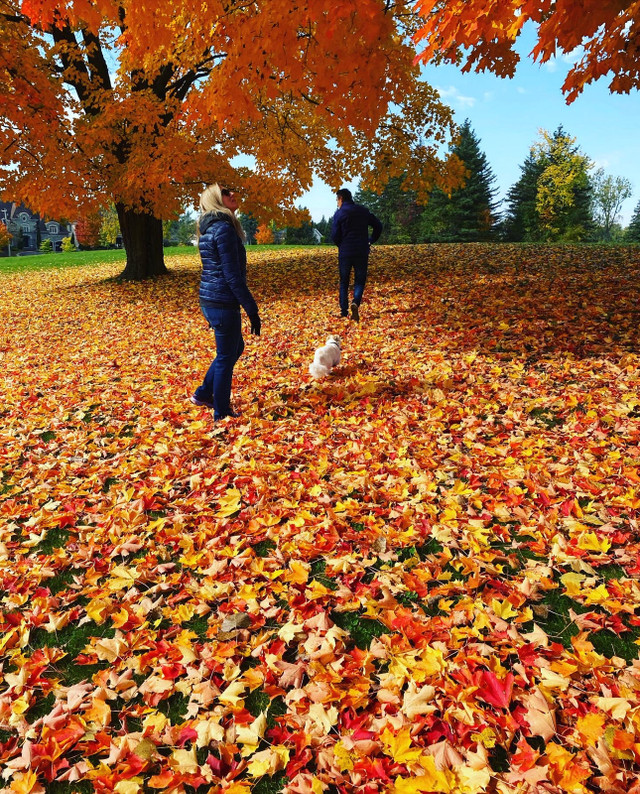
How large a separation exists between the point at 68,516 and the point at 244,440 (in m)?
1.59

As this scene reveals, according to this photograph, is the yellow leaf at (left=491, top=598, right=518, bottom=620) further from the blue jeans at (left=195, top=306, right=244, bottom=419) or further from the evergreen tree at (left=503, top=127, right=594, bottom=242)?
the evergreen tree at (left=503, top=127, right=594, bottom=242)

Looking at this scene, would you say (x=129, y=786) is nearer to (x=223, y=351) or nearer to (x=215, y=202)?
(x=223, y=351)

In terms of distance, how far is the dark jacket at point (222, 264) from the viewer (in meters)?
4.11

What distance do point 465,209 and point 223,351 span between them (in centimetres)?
4557

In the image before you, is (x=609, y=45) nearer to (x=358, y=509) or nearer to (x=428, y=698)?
(x=358, y=509)

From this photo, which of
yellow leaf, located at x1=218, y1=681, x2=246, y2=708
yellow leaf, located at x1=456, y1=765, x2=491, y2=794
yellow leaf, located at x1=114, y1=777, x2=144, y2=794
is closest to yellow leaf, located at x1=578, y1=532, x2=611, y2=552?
yellow leaf, located at x1=456, y1=765, x2=491, y2=794

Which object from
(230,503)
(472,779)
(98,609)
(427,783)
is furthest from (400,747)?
(230,503)

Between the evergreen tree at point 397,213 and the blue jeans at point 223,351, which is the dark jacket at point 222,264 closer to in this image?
the blue jeans at point 223,351

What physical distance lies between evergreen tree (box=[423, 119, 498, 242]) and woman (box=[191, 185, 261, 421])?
43642 millimetres

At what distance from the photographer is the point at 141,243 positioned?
584 inches

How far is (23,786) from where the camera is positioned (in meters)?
1.83

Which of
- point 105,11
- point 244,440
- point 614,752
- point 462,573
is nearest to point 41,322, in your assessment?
point 105,11

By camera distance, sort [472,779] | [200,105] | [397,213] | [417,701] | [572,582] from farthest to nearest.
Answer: [397,213], [200,105], [572,582], [417,701], [472,779]

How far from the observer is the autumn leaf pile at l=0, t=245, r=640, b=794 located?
73.5 inches
